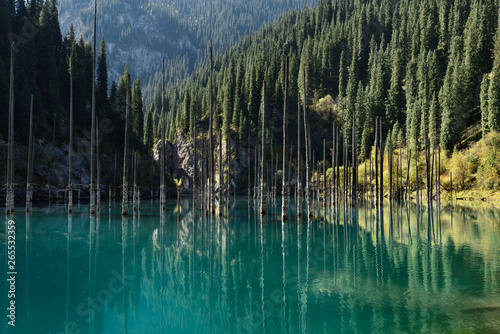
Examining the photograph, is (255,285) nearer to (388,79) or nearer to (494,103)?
(494,103)

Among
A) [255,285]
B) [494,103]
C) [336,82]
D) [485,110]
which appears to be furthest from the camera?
[336,82]

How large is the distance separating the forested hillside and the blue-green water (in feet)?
196

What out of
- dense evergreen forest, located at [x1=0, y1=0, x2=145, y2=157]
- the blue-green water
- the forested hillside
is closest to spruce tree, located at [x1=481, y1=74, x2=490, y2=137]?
the forested hillside

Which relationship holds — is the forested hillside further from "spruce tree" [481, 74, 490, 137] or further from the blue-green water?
the blue-green water

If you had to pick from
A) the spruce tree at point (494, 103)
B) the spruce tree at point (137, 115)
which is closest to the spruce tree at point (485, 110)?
the spruce tree at point (494, 103)

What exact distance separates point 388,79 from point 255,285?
113215 millimetres

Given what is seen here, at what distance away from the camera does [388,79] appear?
11100 cm

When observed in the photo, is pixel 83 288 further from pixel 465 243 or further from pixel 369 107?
pixel 369 107

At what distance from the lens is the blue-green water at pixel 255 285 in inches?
325

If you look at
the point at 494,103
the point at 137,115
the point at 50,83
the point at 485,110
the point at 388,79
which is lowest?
the point at 485,110

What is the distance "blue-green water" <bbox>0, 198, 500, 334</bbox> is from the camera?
325 inches

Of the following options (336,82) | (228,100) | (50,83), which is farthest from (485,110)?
(50,83)

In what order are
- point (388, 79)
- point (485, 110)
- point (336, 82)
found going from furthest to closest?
point (336, 82) → point (388, 79) → point (485, 110)

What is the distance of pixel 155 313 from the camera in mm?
8953
